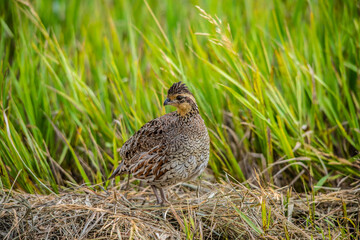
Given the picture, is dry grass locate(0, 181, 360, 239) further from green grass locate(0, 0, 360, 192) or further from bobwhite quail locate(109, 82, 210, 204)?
green grass locate(0, 0, 360, 192)

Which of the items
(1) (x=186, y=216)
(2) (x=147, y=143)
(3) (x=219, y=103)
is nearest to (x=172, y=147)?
(2) (x=147, y=143)

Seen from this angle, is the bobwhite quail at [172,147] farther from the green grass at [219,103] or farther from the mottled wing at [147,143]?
the green grass at [219,103]

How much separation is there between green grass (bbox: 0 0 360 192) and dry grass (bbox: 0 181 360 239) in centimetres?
32

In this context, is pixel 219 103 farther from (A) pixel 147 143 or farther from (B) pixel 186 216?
(B) pixel 186 216

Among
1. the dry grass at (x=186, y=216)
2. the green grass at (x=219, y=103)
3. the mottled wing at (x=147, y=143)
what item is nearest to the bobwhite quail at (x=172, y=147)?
the mottled wing at (x=147, y=143)

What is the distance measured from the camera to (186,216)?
3281 millimetres

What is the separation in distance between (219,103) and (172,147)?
1.03 m

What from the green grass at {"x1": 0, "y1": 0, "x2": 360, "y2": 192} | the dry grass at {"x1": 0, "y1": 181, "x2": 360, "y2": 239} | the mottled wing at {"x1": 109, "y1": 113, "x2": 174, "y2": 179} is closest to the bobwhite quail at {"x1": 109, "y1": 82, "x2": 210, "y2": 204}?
the mottled wing at {"x1": 109, "y1": 113, "x2": 174, "y2": 179}

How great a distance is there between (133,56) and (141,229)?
2.24 metres

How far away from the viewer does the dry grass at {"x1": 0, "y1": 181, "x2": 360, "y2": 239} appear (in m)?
2.99

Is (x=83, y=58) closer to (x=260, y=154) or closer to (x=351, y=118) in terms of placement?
(x=260, y=154)

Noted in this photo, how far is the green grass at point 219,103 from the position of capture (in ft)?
12.6

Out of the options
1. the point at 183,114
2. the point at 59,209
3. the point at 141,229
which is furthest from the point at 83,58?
the point at 141,229

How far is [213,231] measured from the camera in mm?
3074
